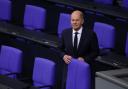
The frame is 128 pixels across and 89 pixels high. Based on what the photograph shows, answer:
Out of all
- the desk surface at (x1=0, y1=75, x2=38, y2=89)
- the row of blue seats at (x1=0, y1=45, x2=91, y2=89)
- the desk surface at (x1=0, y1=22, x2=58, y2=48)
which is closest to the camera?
the desk surface at (x1=0, y1=75, x2=38, y2=89)

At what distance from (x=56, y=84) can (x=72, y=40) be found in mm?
674

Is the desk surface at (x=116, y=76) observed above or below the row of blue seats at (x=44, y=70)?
above

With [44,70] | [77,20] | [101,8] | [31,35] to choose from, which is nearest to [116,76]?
[77,20]

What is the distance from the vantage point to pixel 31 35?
638 cm

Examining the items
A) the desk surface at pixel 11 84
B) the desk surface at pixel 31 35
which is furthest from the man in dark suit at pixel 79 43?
the desk surface at pixel 31 35

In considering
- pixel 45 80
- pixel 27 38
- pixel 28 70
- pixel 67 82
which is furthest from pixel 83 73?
pixel 27 38

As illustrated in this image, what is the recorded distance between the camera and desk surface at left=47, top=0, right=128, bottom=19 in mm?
7111

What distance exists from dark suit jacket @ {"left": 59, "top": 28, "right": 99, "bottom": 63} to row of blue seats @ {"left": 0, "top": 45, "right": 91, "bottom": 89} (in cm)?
22

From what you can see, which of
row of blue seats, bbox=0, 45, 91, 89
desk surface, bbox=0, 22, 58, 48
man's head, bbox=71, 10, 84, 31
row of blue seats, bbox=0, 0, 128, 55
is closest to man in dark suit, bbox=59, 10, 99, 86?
man's head, bbox=71, 10, 84, 31

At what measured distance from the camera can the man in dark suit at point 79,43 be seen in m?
4.70

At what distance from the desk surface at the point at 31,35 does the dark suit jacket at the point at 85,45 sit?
0.99 meters

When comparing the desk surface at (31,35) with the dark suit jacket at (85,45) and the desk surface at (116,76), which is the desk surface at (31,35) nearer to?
the dark suit jacket at (85,45)

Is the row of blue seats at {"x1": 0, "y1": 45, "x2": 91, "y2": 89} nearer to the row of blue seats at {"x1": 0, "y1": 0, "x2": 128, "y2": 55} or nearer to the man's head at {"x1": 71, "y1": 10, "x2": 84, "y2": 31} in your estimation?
the man's head at {"x1": 71, "y1": 10, "x2": 84, "y2": 31}

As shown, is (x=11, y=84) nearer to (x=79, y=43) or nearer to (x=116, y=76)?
(x=79, y=43)
